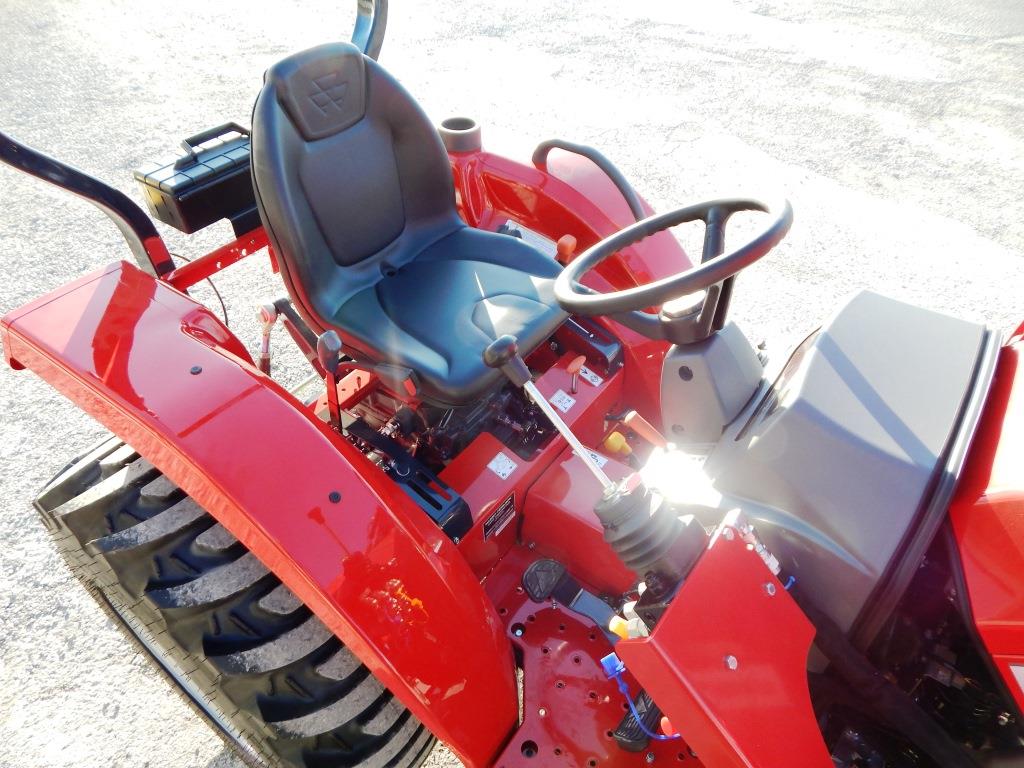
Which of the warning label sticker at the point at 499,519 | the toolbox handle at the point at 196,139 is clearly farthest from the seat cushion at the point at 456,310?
the toolbox handle at the point at 196,139

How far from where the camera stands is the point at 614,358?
2.09 meters

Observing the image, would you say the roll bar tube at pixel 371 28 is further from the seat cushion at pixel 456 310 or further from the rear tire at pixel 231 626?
the rear tire at pixel 231 626

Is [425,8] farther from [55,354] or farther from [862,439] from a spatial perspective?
[862,439]

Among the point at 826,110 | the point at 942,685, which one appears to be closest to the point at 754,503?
the point at 942,685

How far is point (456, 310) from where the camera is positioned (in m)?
1.96

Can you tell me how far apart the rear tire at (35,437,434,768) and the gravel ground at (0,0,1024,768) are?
0.55 metres

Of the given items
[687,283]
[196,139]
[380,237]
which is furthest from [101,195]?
[687,283]

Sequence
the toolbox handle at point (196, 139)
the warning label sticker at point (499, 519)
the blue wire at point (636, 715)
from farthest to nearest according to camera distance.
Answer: the toolbox handle at point (196, 139) < the warning label sticker at point (499, 519) < the blue wire at point (636, 715)

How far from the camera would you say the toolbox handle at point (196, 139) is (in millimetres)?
1841

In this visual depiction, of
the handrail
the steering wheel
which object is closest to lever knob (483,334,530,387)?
the steering wheel

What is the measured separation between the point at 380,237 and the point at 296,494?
1057mm

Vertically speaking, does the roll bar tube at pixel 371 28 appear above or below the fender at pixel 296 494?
above

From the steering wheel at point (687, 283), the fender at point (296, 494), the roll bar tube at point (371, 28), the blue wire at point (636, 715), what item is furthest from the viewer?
the roll bar tube at point (371, 28)

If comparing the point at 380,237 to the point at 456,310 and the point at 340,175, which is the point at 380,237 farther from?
the point at 456,310
